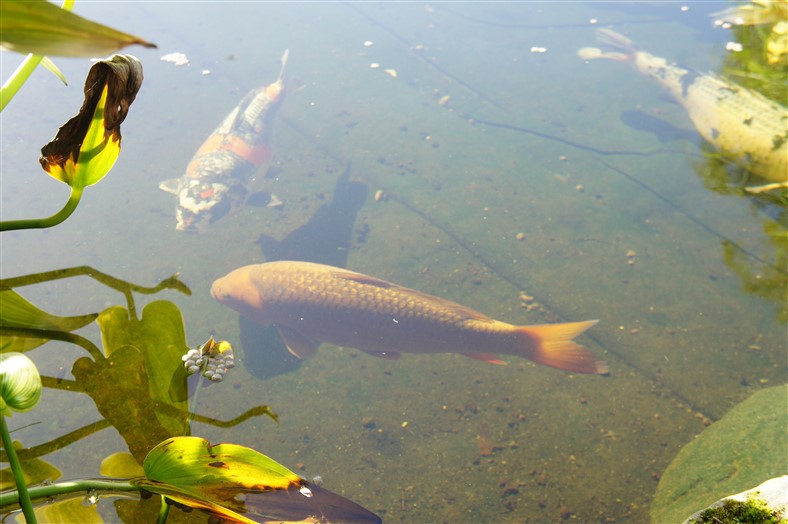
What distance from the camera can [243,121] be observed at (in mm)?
5266

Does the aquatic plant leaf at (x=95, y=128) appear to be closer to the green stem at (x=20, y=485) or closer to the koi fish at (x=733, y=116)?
the green stem at (x=20, y=485)

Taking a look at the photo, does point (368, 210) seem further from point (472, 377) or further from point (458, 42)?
point (458, 42)

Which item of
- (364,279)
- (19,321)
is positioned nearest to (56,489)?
(19,321)

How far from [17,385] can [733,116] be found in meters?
5.98

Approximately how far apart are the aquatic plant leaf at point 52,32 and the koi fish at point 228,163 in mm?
3389

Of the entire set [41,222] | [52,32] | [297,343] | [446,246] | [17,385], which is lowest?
[297,343]

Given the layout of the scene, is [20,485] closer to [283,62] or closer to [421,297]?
[421,297]

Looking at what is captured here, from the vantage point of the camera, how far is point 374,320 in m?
3.39

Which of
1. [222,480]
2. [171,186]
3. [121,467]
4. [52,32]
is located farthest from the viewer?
[171,186]

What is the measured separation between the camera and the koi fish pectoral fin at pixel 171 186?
448 cm

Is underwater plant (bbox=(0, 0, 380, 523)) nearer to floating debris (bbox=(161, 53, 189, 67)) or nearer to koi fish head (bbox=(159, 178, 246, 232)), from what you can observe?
koi fish head (bbox=(159, 178, 246, 232))

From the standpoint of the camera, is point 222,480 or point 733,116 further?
point 733,116

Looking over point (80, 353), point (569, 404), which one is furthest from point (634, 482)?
point (80, 353)

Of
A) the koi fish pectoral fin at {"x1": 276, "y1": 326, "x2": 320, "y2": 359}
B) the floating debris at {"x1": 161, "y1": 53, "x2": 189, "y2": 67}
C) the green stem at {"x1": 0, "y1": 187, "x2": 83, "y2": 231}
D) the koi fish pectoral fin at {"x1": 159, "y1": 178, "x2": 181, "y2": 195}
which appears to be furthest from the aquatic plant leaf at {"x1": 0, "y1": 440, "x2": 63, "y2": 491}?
the floating debris at {"x1": 161, "y1": 53, "x2": 189, "y2": 67}
